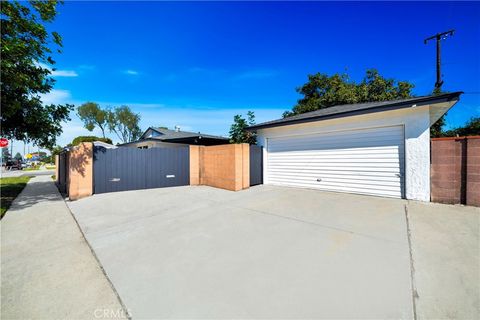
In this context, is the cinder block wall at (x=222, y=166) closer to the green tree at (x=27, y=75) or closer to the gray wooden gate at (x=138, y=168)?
the gray wooden gate at (x=138, y=168)

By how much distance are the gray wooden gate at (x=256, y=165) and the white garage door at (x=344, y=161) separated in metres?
0.46

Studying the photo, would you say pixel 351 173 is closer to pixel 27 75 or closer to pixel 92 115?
pixel 27 75

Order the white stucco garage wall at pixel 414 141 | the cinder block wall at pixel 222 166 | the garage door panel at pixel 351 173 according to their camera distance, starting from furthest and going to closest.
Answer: the cinder block wall at pixel 222 166
the garage door panel at pixel 351 173
the white stucco garage wall at pixel 414 141

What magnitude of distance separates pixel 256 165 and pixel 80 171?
21.4 ft

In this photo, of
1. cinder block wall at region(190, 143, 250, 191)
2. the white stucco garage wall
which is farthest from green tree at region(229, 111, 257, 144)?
the white stucco garage wall

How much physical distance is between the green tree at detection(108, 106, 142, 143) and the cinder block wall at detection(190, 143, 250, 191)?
37.7 metres

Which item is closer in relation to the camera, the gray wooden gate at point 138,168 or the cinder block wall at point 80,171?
the cinder block wall at point 80,171

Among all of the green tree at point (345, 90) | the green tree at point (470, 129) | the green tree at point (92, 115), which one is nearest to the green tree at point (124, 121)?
the green tree at point (92, 115)

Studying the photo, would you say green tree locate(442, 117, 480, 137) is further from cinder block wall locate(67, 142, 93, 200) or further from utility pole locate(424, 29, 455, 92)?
cinder block wall locate(67, 142, 93, 200)

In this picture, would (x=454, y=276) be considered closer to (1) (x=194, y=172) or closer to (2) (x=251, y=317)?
(2) (x=251, y=317)

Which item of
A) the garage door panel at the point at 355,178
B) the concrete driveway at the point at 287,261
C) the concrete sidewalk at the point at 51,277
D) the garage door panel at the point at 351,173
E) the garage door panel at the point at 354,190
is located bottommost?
the concrete sidewalk at the point at 51,277

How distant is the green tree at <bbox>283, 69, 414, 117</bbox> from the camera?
49.9 feet

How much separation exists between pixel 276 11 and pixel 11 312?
9.52 metres

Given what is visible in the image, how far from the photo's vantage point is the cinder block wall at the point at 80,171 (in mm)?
7035
